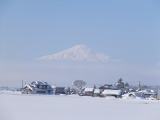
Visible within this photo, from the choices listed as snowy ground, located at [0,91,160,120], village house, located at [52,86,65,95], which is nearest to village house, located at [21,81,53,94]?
village house, located at [52,86,65,95]

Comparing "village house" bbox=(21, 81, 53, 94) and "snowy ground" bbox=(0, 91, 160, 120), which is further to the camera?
"village house" bbox=(21, 81, 53, 94)

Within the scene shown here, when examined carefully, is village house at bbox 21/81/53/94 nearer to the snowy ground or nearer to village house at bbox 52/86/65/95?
village house at bbox 52/86/65/95

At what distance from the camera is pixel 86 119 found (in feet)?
49.8

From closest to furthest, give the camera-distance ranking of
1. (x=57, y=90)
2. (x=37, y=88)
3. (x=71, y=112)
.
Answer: (x=71, y=112)
(x=37, y=88)
(x=57, y=90)

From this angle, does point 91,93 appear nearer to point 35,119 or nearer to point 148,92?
point 148,92

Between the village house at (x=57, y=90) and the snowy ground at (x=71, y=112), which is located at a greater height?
the snowy ground at (x=71, y=112)

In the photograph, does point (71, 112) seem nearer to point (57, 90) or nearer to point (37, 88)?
point (37, 88)

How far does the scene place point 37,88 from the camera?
6725cm

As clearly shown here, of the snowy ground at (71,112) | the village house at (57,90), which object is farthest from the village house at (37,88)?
the snowy ground at (71,112)

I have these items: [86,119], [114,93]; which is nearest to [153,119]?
[86,119]

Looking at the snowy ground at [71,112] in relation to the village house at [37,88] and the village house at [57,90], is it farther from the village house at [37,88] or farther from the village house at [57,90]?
the village house at [57,90]

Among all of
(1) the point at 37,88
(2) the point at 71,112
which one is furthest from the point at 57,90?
(2) the point at 71,112

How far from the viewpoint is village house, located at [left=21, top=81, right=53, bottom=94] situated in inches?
2603

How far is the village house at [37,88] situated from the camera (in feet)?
217
